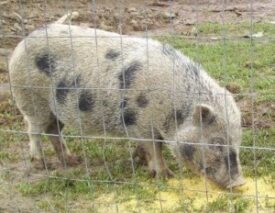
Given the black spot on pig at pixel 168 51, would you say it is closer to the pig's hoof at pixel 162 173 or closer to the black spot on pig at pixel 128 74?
the black spot on pig at pixel 128 74

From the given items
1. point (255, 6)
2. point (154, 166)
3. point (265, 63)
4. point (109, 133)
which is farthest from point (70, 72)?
point (255, 6)

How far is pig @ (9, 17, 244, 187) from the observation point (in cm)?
505

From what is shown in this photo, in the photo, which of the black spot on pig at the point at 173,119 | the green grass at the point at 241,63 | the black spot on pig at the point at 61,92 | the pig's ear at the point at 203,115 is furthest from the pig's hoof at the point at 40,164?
the green grass at the point at 241,63

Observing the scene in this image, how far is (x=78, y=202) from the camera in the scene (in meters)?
5.06

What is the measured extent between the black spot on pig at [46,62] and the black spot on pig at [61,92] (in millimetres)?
125

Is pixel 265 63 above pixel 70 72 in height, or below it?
below

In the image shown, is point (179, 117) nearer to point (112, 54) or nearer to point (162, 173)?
point (162, 173)

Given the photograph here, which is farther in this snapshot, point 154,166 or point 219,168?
point 154,166

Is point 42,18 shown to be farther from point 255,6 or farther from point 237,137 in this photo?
point 237,137

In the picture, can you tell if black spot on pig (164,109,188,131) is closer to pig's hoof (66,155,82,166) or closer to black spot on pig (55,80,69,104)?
black spot on pig (55,80,69,104)

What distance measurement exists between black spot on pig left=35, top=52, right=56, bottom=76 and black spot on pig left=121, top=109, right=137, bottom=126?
696 mm

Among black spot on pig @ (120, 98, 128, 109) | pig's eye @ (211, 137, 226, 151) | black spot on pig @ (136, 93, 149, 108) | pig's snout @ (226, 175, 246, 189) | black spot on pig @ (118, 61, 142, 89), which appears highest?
black spot on pig @ (118, 61, 142, 89)

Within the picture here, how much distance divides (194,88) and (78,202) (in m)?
1.22

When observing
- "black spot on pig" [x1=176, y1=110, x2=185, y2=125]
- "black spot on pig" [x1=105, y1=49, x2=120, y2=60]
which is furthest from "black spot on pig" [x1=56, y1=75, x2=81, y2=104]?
"black spot on pig" [x1=176, y1=110, x2=185, y2=125]
